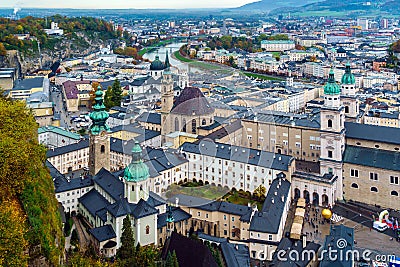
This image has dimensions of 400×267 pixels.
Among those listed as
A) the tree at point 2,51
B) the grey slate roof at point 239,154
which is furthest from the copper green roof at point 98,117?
the tree at point 2,51

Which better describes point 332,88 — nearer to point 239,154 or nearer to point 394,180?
point 394,180

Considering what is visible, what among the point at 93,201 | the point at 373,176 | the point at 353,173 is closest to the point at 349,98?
the point at 353,173

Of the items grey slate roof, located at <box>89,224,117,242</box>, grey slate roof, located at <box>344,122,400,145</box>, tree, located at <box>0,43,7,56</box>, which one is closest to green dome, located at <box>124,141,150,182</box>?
grey slate roof, located at <box>89,224,117,242</box>

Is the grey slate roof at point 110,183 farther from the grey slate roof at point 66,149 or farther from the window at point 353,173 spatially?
the window at point 353,173

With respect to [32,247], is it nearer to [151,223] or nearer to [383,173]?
[151,223]

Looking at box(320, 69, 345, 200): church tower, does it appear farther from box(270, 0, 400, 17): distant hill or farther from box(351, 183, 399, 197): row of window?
box(270, 0, 400, 17): distant hill

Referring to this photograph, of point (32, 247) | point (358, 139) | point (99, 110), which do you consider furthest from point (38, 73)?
point (32, 247)
